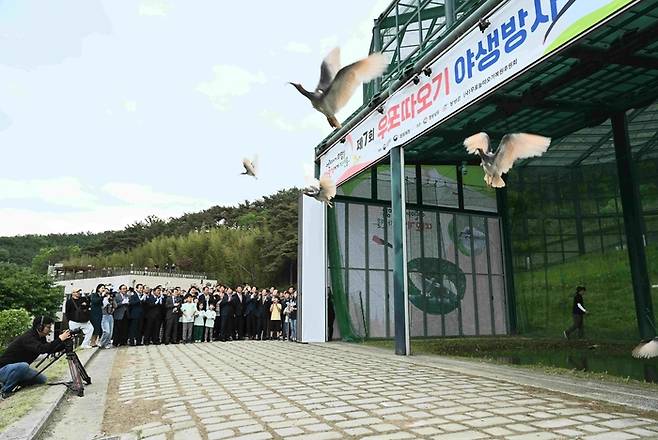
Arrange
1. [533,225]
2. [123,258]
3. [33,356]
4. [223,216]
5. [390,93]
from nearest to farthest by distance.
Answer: [33,356] → [390,93] → [533,225] → [123,258] → [223,216]

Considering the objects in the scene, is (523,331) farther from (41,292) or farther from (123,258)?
(123,258)

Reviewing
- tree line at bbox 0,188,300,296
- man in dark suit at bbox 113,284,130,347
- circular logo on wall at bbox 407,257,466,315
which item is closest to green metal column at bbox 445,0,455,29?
circular logo on wall at bbox 407,257,466,315

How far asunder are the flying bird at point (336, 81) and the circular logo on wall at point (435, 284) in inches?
346

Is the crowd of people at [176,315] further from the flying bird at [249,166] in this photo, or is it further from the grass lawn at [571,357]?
the flying bird at [249,166]

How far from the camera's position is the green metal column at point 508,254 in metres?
13.9

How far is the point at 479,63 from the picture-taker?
6500 millimetres

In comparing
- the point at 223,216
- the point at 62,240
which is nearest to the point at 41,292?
the point at 223,216

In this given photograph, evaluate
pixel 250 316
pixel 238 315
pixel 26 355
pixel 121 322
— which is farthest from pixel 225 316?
pixel 26 355

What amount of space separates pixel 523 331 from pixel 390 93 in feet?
26.3

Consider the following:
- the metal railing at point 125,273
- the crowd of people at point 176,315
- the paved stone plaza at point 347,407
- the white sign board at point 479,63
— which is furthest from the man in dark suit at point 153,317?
the metal railing at point 125,273

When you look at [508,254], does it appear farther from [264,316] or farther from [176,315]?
[176,315]

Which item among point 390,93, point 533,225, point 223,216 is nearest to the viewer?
point 390,93

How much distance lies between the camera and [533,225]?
13.1 m

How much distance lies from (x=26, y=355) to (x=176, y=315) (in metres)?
6.44
